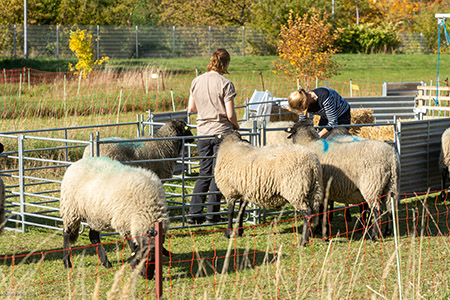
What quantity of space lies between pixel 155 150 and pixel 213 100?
5.45 feet

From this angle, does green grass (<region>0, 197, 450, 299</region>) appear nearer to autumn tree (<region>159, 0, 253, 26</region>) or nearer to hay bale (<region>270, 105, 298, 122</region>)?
hay bale (<region>270, 105, 298, 122</region>)

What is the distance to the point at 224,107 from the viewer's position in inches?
288

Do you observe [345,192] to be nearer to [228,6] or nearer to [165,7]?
[228,6]

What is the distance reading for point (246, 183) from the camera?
6.82 metres

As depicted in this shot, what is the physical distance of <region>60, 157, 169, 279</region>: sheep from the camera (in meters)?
5.50

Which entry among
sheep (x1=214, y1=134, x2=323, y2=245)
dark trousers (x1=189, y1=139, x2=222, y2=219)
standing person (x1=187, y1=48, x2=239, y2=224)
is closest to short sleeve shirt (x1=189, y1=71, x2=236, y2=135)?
standing person (x1=187, y1=48, x2=239, y2=224)

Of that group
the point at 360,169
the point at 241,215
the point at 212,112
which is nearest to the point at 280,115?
the point at 212,112

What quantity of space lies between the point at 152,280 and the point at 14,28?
3153 cm

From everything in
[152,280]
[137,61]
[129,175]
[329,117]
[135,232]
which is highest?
[137,61]

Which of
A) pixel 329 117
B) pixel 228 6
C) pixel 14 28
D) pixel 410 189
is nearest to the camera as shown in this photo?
pixel 329 117

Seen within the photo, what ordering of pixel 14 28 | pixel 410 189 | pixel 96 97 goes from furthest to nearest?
pixel 14 28 → pixel 96 97 → pixel 410 189

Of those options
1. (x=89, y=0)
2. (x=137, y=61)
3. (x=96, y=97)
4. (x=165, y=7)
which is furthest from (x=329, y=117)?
(x=165, y=7)

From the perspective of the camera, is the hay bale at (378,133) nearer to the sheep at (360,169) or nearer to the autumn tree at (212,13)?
the sheep at (360,169)

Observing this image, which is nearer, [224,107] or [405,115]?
[224,107]
